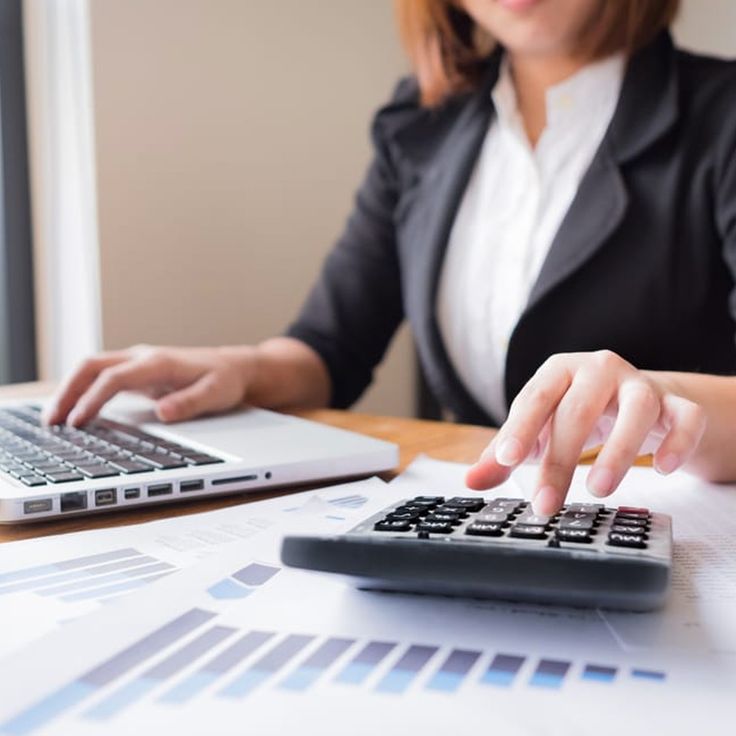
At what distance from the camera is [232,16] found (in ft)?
4.79

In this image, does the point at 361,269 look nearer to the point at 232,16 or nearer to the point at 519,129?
the point at 519,129

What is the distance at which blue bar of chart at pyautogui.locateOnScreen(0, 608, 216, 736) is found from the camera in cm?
25

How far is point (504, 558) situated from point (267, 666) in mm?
85

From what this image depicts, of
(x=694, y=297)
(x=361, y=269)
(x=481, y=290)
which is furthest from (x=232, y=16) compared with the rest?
(x=694, y=297)

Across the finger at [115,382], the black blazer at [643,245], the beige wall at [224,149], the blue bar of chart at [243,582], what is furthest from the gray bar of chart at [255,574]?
the beige wall at [224,149]

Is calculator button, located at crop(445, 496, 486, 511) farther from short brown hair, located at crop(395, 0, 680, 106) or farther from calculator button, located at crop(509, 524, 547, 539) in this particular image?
short brown hair, located at crop(395, 0, 680, 106)

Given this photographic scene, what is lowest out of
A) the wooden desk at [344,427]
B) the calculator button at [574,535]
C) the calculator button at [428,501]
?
the wooden desk at [344,427]

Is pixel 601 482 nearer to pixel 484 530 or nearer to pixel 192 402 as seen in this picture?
pixel 484 530

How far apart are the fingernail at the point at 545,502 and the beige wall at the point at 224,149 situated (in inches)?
41.8

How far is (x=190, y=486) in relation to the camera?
51 cm

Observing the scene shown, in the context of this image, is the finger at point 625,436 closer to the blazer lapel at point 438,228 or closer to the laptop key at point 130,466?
the laptop key at point 130,466

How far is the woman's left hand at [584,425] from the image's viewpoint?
0.40 meters

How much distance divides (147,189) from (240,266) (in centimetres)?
21

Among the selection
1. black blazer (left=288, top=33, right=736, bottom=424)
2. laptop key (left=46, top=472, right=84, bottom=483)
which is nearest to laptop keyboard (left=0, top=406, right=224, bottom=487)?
laptop key (left=46, top=472, right=84, bottom=483)
